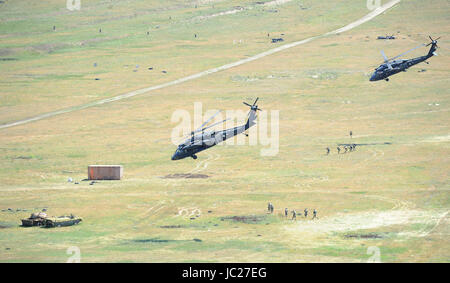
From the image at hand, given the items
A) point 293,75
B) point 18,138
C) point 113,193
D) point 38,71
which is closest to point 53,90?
point 38,71

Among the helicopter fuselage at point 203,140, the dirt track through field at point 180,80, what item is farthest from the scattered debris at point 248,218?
the dirt track through field at point 180,80

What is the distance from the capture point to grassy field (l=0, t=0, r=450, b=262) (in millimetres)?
67188

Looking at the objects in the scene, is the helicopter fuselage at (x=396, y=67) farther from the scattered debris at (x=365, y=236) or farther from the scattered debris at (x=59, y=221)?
the scattered debris at (x=59, y=221)

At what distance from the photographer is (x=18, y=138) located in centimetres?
12031

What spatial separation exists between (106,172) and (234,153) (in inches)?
843

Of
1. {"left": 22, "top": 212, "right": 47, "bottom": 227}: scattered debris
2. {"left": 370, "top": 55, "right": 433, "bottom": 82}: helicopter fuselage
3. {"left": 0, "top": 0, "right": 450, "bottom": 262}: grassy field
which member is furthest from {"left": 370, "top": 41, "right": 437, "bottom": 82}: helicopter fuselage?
{"left": 22, "top": 212, "right": 47, "bottom": 227}: scattered debris

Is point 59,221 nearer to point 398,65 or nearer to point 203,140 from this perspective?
point 203,140

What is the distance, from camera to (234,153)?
10706 centimetres

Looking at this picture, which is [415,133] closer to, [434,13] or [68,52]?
[434,13]

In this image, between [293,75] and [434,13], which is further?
[434,13]

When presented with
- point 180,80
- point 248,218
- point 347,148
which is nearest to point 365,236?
point 248,218

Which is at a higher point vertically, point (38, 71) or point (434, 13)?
point (434, 13)

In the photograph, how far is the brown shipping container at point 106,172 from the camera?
3688 inches

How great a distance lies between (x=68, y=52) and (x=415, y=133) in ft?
341
